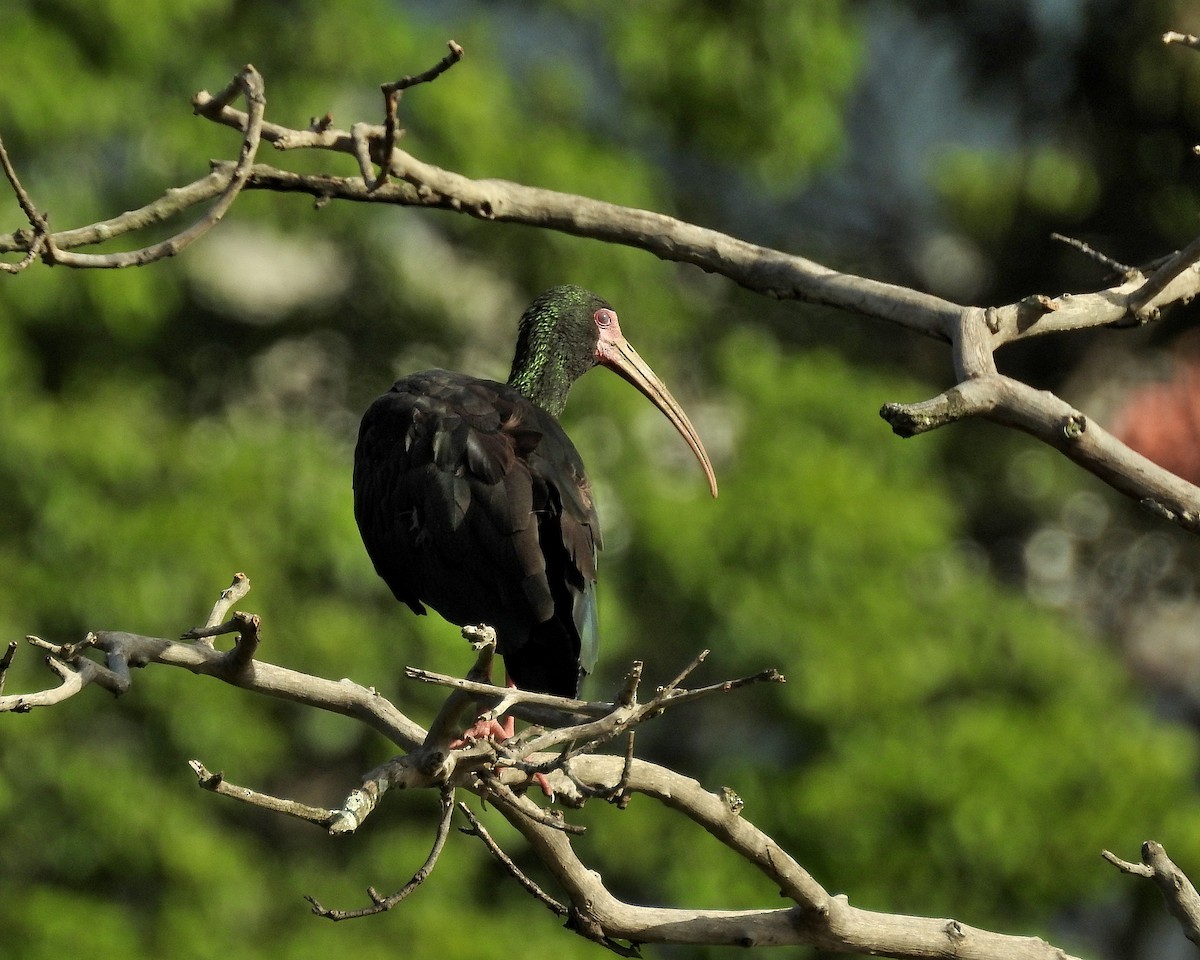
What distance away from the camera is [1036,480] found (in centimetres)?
1303

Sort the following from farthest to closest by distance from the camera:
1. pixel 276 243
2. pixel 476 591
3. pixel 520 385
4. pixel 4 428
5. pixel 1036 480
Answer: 1. pixel 1036 480
2. pixel 276 243
3. pixel 4 428
4. pixel 520 385
5. pixel 476 591

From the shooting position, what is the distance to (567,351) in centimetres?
615

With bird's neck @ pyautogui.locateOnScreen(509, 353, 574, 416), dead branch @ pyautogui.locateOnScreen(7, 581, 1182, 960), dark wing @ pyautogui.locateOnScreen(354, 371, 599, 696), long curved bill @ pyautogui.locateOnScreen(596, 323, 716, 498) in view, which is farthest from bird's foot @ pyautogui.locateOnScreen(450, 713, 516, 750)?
long curved bill @ pyautogui.locateOnScreen(596, 323, 716, 498)

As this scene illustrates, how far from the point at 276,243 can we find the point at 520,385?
499 centimetres

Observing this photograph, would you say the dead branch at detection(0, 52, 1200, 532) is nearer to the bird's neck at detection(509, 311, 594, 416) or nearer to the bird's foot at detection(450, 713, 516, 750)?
the bird's foot at detection(450, 713, 516, 750)

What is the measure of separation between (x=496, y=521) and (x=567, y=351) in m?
1.48

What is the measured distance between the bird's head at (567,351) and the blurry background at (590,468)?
284cm

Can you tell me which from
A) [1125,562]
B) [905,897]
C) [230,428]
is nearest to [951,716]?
[905,897]

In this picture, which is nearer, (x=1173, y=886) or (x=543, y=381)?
(x=1173, y=886)

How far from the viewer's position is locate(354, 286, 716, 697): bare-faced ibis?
187 inches

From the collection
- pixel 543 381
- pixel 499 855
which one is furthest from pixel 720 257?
pixel 543 381

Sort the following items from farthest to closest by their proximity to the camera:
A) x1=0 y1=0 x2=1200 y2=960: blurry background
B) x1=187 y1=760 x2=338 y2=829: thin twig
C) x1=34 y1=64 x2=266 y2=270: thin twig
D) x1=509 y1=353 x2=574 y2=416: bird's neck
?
x1=0 y1=0 x2=1200 y2=960: blurry background → x1=509 y1=353 x2=574 y2=416: bird's neck → x1=34 y1=64 x2=266 y2=270: thin twig → x1=187 y1=760 x2=338 y2=829: thin twig

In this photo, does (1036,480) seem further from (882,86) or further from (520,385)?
(520,385)

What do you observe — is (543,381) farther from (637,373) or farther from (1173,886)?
(1173,886)
